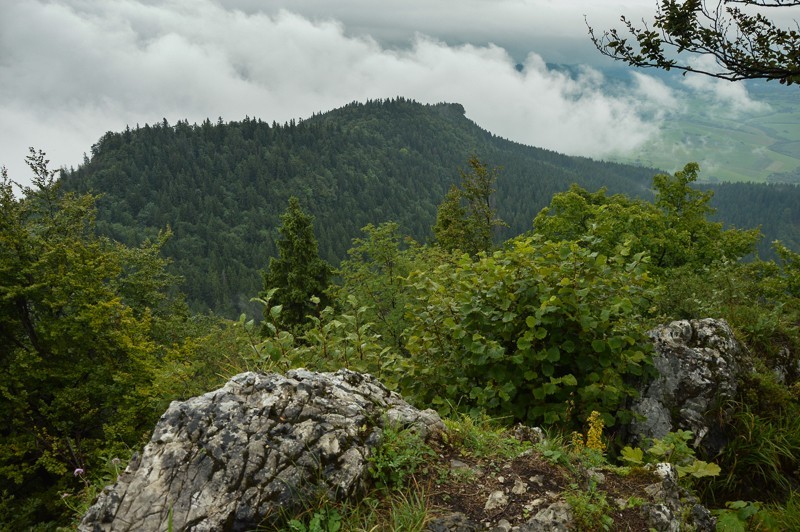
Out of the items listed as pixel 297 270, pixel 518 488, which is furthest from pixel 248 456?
pixel 297 270

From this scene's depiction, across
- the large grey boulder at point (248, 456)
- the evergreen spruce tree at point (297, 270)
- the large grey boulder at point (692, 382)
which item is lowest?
the evergreen spruce tree at point (297, 270)

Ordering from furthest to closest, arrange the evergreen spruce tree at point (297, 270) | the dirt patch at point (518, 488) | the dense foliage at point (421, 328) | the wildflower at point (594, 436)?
the evergreen spruce tree at point (297, 270) < the dense foliage at point (421, 328) < the wildflower at point (594, 436) < the dirt patch at point (518, 488)

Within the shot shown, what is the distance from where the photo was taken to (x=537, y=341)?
5.63 meters

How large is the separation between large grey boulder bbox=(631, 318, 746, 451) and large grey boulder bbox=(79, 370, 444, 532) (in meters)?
3.23

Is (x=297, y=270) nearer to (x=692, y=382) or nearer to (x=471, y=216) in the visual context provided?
(x=471, y=216)

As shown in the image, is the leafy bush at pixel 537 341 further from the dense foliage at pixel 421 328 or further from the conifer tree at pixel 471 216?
the conifer tree at pixel 471 216

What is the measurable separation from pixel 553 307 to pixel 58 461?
61.8 feet

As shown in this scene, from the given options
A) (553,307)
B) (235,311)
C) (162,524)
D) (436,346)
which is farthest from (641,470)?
(235,311)

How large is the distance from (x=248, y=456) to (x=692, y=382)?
554 centimetres

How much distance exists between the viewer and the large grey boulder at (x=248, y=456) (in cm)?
329

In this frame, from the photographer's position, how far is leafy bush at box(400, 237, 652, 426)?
525 centimetres

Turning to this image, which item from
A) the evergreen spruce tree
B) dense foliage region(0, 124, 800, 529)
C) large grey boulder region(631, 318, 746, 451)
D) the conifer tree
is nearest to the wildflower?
dense foliage region(0, 124, 800, 529)

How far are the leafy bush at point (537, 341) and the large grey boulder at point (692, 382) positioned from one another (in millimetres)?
330

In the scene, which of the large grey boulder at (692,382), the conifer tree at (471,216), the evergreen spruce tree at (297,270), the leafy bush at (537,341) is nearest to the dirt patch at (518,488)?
the leafy bush at (537,341)
